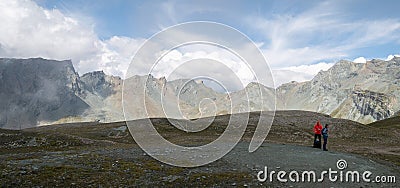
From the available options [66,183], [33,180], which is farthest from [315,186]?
[33,180]

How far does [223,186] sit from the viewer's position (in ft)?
70.1

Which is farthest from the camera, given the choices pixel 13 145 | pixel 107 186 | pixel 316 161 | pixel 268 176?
pixel 13 145

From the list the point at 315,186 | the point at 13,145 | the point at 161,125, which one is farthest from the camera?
the point at 161,125

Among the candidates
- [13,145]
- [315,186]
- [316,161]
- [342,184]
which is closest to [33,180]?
[315,186]

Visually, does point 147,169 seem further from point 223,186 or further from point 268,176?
point 268,176

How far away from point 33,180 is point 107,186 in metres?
5.08

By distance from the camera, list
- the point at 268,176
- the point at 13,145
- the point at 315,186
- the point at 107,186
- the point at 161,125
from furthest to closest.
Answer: the point at 161,125
the point at 13,145
the point at 268,176
the point at 315,186
the point at 107,186

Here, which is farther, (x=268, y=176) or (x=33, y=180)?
(x=268, y=176)

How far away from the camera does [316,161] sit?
30.3 meters

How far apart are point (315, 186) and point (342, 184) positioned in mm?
2448

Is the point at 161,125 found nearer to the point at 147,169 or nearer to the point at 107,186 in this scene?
the point at 147,169

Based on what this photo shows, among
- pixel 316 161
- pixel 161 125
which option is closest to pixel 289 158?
pixel 316 161

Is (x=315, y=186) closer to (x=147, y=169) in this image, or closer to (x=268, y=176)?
(x=268, y=176)

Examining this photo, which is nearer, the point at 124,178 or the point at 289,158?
the point at 124,178
